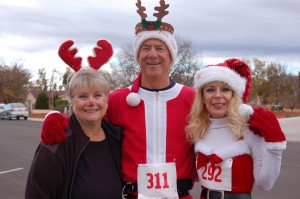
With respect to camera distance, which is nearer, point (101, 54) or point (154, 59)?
point (101, 54)

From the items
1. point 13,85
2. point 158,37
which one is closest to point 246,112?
point 158,37

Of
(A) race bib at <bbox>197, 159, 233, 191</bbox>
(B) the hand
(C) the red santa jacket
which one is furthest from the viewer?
(C) the red santa jacket

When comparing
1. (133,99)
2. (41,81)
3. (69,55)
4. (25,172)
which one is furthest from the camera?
(41,81)

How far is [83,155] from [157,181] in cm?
66

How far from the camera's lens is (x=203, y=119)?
317 centimetres

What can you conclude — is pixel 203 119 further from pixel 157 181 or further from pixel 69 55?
pixel 69 55

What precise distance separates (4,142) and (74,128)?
12806 mm

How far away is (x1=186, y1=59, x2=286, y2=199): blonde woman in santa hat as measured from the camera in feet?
9.32

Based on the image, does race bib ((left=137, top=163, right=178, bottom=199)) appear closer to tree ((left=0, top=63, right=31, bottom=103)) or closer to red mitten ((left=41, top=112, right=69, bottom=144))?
red mitten ((left=41, top=112, right=69, bottom=144))

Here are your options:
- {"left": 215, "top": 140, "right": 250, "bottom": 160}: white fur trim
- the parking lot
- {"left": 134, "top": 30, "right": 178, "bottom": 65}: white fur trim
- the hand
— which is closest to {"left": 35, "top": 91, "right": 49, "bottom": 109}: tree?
the parking lot

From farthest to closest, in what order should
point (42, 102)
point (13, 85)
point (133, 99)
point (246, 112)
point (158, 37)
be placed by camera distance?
point (42, 102) → point (13, 85) → point (158, 37) → point (133, 99) → point (246, 112)

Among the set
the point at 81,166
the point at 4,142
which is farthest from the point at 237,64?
the point at 4,142

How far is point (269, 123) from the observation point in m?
2.80

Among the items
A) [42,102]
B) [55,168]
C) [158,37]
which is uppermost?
[158,37]
